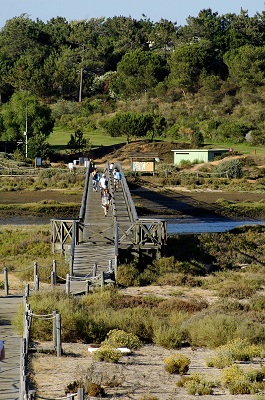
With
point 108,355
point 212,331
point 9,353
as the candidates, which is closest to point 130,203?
point 212,331

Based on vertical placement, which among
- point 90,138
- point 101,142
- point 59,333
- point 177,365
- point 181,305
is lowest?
point 181,305

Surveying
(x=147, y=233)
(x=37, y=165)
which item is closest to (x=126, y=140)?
(x=37, y=165)

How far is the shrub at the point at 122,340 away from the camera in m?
19.0

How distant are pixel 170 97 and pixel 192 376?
92400mm

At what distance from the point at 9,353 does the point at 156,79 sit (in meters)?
94.3

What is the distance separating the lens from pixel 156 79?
11069 centimetres

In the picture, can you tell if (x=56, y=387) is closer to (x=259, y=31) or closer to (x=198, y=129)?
(x=198, y=129)

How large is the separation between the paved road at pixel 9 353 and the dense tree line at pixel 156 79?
182 feet

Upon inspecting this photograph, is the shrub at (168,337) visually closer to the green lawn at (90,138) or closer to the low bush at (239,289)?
the low bush at (239,289)

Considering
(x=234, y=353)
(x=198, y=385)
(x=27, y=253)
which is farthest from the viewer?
(x=27, y=253)

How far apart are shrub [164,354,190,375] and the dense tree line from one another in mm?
61829

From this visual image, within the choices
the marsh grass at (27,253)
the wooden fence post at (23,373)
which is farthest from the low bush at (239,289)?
the wooden fence post at (23,373)

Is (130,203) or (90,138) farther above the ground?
(90,138)

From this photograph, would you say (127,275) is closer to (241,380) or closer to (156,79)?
(241,380)
